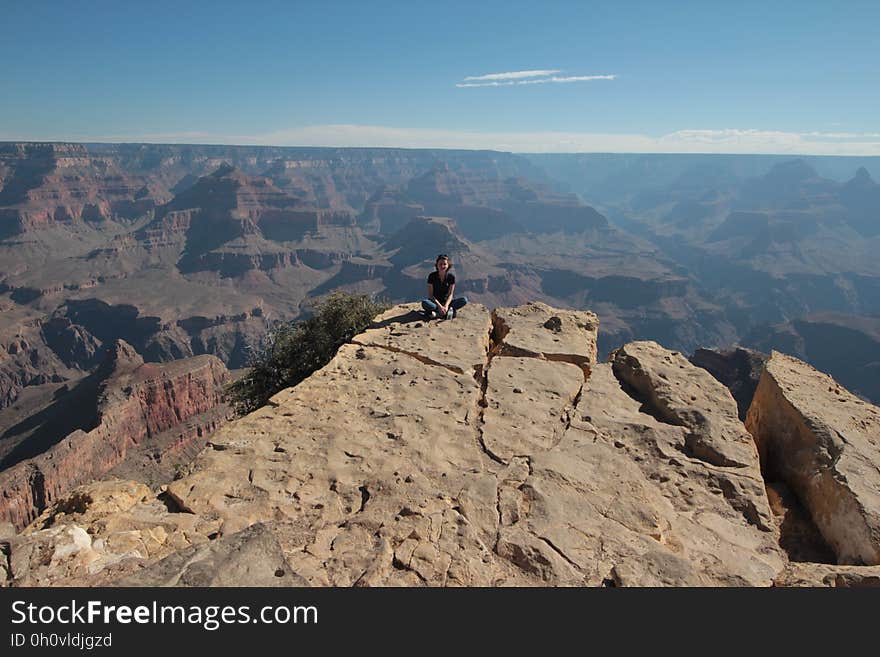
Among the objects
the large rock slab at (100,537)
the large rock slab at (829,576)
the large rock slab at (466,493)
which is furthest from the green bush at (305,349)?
the large rock slab at (829,576)

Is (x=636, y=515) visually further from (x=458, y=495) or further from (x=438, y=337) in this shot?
(x=438, y=337)

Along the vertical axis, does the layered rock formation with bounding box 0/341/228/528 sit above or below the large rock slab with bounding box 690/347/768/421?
below

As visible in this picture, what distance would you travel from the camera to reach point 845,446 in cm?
679

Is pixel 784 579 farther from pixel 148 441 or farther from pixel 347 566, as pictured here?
pixel 148 441

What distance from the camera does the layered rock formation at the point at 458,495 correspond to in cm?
447

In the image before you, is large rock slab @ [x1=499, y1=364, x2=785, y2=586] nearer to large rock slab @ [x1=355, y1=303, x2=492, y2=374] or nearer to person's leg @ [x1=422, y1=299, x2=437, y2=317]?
large rock slab @ [x1=355, y1=303, x2=492, y2=374]

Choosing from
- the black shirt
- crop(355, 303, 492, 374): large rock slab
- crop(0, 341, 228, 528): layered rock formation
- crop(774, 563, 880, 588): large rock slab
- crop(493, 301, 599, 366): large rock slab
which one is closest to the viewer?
crop(774, 563, 880, 588): large rock slab

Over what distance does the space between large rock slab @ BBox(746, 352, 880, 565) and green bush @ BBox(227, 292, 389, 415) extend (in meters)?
9.97

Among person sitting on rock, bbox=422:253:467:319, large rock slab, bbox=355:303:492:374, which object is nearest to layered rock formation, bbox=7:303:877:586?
large rock slab, bbox=355:303:492:374

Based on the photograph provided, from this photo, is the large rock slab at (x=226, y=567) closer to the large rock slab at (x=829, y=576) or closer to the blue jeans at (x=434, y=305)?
the large rock slab at (x=829, y=576)

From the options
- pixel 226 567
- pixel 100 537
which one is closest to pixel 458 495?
pixel 226 567

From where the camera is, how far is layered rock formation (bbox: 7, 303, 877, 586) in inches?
176
